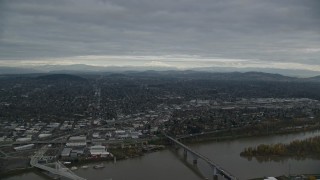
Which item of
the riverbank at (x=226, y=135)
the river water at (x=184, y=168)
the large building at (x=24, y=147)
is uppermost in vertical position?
the riverbank at (x=226, y=135)

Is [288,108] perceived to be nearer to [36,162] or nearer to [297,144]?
[297,144]

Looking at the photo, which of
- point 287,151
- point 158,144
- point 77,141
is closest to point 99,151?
point 77,141

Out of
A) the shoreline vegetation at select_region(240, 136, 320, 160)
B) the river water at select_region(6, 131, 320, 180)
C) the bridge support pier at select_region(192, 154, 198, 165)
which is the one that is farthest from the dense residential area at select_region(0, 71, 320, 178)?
the shoreline vegetation at select_region(240, 136, 320, 160)

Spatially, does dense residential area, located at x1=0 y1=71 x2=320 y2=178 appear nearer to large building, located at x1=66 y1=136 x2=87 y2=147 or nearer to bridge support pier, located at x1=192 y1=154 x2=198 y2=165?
large building, located at x1=66 y1=136 x2=87 y2=147

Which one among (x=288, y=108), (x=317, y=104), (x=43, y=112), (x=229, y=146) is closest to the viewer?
(x=229, y=146)

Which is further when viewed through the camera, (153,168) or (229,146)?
(229,146)

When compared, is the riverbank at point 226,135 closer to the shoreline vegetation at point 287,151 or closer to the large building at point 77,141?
the shoreline vegetation at point 287,151

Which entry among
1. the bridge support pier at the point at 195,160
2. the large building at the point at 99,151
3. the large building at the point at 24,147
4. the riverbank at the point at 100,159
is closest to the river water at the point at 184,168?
the bridge support pier at the point at 195,160

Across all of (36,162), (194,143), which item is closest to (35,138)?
(36,162)
